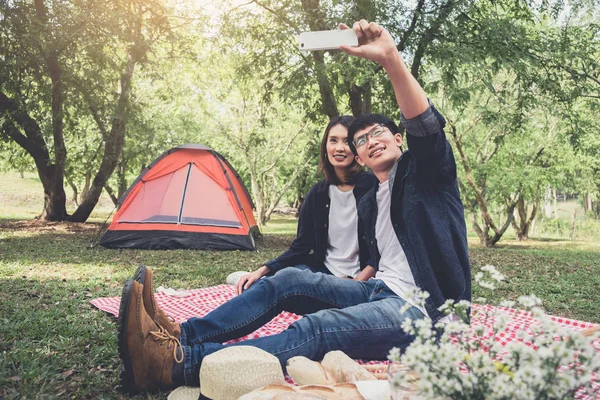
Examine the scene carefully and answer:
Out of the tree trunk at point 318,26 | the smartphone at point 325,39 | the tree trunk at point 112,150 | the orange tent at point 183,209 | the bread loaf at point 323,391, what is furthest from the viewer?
the tree trunk at point 112,150

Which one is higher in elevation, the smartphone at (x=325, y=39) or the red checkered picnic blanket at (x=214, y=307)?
the smartphone at (x=325, y=39)

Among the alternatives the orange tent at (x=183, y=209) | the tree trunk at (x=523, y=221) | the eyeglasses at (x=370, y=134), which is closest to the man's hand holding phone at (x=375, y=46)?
the eyeglasses at (x=370, y=134)

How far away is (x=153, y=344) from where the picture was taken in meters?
1.98

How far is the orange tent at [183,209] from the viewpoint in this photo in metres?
7.41

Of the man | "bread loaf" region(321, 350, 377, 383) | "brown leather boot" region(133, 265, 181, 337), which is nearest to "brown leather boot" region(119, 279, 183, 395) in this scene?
the man

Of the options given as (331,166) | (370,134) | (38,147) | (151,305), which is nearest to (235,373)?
(151,305)

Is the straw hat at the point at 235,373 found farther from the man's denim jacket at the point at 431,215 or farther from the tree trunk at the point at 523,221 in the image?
the tree trunk at the point at 523,221

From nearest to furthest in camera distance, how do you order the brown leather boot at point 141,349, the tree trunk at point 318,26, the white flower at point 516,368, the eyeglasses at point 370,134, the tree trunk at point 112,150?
1. the white flower at point 516,368
2. the brown leather boot at point 141,349
3. the eyeglasses at point 370,134
4. the tree trunk at point 318,26
5. the tree trunk at point 112,150

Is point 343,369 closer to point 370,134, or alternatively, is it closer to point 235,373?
point 235,373

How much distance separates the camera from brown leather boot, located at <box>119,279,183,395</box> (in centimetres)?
195

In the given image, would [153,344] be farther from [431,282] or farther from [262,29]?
[262,29]

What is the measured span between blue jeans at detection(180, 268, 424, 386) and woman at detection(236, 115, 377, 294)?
0.56 metres

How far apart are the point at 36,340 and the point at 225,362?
1523 mm

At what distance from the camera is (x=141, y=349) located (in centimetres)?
196
